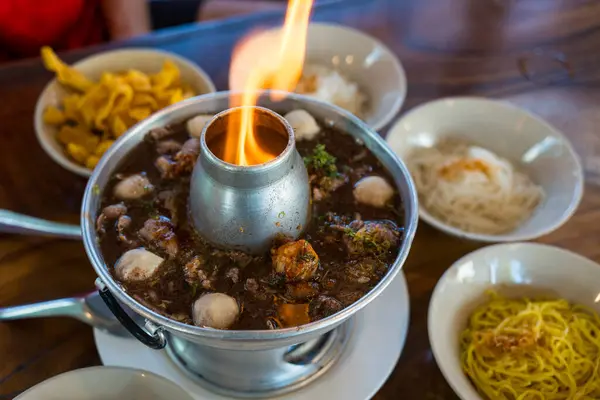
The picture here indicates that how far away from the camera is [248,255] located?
154 cm

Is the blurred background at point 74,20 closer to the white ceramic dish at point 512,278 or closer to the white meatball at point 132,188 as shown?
the white meatball at point 132,188

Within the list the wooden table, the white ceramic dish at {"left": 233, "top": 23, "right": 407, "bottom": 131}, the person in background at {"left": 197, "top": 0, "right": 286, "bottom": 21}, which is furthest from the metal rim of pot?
the person in background at {"left": 197, "top": 0, "right": 286, "bottom": 21}

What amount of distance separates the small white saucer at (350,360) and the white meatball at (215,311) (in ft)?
1.21

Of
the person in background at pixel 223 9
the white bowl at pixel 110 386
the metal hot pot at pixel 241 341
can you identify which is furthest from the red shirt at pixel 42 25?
the white bowl at pixel 110 386

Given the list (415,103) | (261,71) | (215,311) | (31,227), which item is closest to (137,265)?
(215,311)

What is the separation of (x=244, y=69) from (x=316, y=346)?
1313mm

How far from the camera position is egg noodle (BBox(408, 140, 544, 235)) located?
2256 mm

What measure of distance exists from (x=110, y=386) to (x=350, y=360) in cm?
71

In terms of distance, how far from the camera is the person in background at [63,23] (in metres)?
2.82

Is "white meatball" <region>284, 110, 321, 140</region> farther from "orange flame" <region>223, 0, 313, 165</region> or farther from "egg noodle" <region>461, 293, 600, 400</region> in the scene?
"egg noodle" <region>461, 293, 600, 400</region>

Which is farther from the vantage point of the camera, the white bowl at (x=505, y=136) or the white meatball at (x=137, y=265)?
the white bowl at (x=505, y=136)

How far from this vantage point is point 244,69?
8.17 feet

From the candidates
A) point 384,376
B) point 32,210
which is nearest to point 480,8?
point 384,376

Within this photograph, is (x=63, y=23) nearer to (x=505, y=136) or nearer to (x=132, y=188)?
(x=132, y=188)
